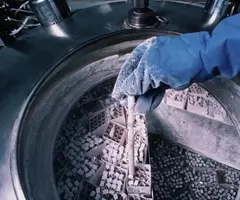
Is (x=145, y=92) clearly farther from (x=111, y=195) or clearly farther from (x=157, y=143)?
(x=157, y=143)

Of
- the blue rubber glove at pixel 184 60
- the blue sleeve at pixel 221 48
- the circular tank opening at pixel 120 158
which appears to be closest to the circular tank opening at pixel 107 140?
the circular tank opening at pixel 120 158

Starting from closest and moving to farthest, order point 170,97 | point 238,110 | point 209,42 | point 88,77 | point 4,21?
point 209,42 → point 238,110 → point 88,77 → point 4,21 → point 170,97

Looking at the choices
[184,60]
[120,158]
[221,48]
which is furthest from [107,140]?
[221,48]

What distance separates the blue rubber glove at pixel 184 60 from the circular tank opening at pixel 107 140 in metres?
0.53

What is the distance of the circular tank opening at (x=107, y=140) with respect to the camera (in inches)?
59.1

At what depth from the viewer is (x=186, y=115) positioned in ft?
7.26

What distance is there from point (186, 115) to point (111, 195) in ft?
2.94

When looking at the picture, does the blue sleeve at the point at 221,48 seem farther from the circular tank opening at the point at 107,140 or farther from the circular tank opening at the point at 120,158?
the circular tank opening at the point at 120,158

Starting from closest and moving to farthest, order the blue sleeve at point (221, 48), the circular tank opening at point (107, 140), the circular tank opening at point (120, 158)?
the blue sleeve at point (221, 48) < the circular tank opening at point (107, 140) < the circular tank opening at point (120, 158)

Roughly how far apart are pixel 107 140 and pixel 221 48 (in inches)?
46.5

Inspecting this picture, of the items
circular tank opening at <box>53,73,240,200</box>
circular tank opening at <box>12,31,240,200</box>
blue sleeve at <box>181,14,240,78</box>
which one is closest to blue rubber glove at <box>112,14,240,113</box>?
blue sleeve at <box>181,14,240,78</box>

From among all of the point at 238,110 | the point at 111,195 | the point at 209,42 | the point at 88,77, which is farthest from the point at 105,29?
the point at 111,195

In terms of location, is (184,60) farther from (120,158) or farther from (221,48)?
(120,158)

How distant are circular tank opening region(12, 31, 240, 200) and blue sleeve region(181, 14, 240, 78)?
64cm
